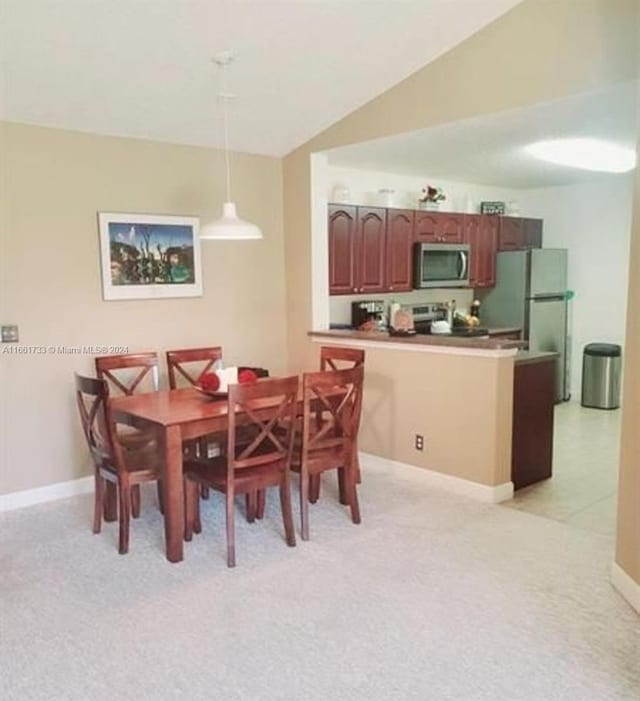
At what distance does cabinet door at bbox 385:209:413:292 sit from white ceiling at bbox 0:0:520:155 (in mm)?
1349

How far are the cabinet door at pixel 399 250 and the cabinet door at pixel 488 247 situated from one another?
3.74ft

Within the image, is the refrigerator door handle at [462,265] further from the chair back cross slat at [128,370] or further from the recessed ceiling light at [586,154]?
the chair back cross slat at [128,370]

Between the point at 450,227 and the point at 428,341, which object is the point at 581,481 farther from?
the point at 450,227

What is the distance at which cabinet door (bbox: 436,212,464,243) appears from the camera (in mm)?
6047

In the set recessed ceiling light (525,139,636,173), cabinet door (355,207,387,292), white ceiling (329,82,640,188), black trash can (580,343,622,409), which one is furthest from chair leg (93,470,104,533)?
black trash can (580,343,622,409)

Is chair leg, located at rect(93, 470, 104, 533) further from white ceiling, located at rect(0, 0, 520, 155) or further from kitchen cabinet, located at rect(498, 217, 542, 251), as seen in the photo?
kitchen cabinet, located at rect(498, 217, 542, 251)

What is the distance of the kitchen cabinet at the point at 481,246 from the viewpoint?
6.38 meters

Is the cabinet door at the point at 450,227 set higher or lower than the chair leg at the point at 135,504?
higher

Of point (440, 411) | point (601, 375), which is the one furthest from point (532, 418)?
point (601, 375)

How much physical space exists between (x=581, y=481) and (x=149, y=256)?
3.49m

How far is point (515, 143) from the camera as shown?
4617 mm

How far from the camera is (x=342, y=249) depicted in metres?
5.26

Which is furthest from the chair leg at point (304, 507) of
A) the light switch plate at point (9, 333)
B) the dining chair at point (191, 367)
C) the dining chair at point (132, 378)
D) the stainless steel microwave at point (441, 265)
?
the stainless steel microwave at point (441, 265)

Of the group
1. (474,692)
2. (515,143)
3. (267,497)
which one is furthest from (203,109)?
(474,692)
